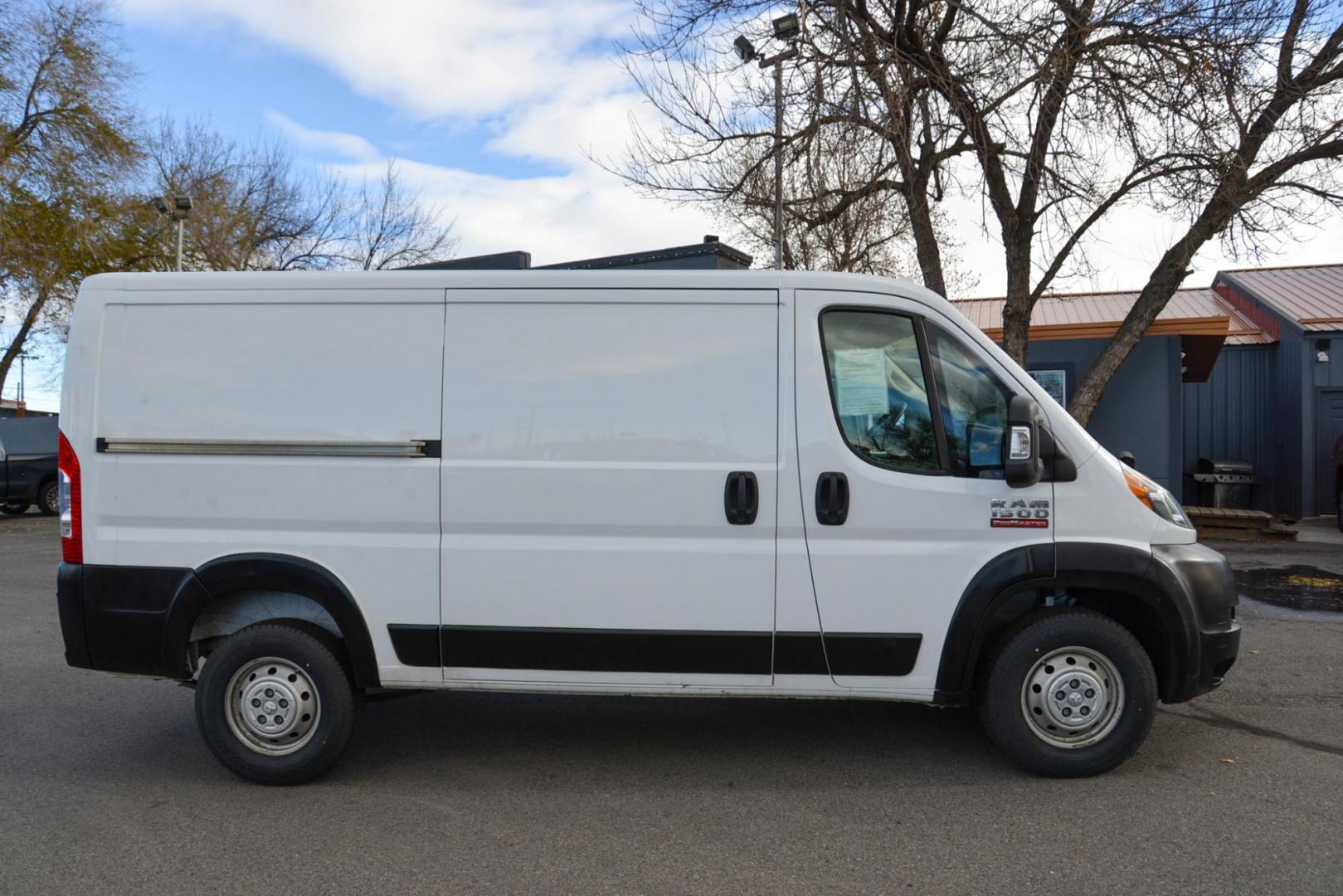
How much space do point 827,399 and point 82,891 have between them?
3326 mm

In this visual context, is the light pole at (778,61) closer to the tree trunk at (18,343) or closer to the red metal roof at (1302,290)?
the red metal roof at (1302,290)

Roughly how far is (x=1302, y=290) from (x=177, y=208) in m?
22.3

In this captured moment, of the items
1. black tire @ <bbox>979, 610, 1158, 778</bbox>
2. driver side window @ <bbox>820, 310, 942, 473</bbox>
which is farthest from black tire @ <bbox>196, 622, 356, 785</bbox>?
black tire @ <bbox>979, 610, 1158, 778</bbox>

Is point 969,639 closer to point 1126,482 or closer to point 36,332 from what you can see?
point 1126,482

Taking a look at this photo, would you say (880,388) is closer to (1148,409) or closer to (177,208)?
(1148,409)

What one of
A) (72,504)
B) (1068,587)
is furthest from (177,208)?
(1068,587)

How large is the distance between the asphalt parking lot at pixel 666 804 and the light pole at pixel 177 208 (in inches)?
609

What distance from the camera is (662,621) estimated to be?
14.3ft

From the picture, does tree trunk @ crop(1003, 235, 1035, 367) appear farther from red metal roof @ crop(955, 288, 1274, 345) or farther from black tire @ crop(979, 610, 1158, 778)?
black tire @ crop(979, 610, 1158, 778)

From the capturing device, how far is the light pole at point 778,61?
11.2 meters

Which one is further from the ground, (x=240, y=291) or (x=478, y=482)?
(x=240, y=291)

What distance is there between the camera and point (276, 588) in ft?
14.7

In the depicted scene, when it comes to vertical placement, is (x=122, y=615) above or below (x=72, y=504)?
below

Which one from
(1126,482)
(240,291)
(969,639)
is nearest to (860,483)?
(969,639)
